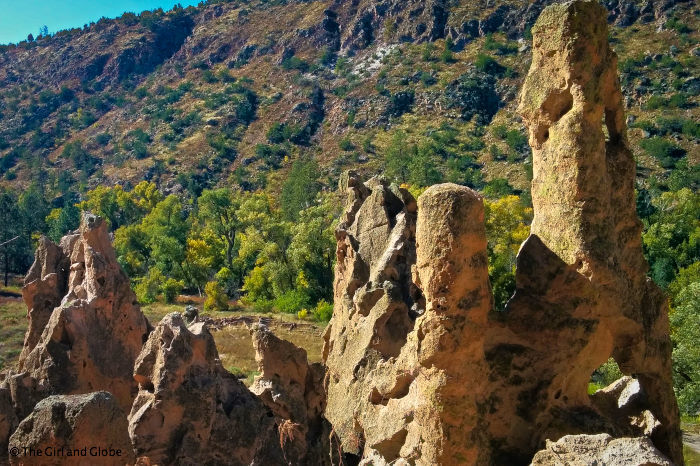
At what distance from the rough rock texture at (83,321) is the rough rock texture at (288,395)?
399 cm

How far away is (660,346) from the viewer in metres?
11.0

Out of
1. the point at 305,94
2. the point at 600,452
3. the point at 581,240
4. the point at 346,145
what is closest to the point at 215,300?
the point at 581,240

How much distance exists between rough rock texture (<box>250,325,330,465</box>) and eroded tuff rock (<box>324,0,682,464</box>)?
0.95 metres

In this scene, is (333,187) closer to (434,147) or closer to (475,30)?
(434,147)

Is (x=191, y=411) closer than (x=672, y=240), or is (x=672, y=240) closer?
(x=191, y=411)

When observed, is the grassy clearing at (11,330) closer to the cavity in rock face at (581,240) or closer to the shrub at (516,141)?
the cavity in rock face at (581,240)

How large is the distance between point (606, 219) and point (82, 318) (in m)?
10.3

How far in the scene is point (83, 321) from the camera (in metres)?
14.0

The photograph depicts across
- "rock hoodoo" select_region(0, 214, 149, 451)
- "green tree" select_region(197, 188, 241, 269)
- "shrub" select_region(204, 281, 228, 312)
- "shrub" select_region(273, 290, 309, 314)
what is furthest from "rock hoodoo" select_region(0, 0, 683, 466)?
"green tree" select_region(197, 188, 241, 269)

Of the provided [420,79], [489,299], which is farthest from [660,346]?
[420,79]

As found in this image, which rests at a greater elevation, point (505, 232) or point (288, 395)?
point (288, 395)

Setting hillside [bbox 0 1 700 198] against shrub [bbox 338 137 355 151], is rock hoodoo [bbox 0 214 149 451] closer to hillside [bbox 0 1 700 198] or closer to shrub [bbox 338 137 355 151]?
hillside [bbox 0 1 700 198]

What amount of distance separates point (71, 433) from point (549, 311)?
6.50 metres

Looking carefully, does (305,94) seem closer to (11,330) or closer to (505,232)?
(505,232)
